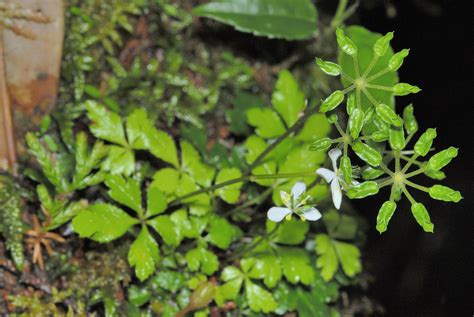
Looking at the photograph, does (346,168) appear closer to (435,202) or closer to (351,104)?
(351,104)

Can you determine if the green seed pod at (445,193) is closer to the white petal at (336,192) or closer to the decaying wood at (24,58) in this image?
the white petal at (336,192)

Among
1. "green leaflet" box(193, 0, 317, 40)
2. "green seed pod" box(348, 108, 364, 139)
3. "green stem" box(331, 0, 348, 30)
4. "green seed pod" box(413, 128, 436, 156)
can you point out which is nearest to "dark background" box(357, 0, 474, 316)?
"green stem" box(331, 0, 348, 30)

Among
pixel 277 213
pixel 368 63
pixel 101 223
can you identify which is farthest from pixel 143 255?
pixel 368 63

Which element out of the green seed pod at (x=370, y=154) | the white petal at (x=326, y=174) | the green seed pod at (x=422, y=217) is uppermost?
the green seed pod at (x=370, y=154)

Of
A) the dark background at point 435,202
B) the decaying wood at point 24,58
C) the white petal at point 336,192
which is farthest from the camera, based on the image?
the dark background at point 435,202

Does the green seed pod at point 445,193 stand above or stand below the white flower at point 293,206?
above

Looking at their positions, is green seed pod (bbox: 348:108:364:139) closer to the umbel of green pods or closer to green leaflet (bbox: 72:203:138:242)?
the umbel of green pods

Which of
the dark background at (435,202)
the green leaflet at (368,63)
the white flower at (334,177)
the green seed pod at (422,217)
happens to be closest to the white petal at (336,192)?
the white flower at (334,177)
